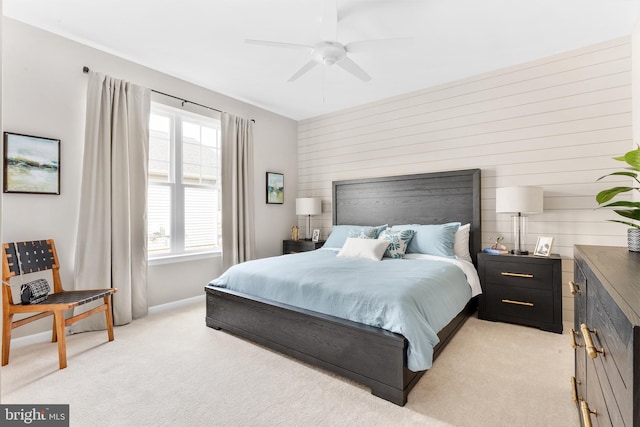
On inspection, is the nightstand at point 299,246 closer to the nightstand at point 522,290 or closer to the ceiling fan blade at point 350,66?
the nightstand at point 522,290

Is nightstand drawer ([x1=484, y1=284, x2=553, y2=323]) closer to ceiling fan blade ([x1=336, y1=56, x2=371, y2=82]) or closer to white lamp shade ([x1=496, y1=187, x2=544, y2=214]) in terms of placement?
white lamp shade ([x1=496, y1=187, x2=544, y2=214])

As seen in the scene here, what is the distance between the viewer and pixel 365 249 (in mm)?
3604

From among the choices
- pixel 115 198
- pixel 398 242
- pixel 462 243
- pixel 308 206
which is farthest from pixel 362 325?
pixel 308 206

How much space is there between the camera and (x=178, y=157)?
4113mm

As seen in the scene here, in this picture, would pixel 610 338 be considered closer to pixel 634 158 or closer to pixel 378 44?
pixel 634 158

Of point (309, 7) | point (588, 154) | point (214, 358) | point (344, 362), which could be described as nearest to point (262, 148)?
point (309, 7)

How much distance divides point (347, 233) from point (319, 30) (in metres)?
2.38

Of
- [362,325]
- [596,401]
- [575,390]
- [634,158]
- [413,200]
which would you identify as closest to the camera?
[596,401]

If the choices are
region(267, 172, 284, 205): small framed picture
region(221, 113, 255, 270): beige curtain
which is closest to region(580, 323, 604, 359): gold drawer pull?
region(221, 113, 255, 270): beige curtain

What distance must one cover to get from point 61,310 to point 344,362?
2141 millimetres

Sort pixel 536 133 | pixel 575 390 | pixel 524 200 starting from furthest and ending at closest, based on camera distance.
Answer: pixel 536 133 < pixel 524 200 < pixel 575 390

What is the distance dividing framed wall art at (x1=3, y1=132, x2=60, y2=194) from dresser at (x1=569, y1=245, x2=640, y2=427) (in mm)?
3923

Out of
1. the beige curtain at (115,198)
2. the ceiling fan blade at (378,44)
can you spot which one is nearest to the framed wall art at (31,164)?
the beige curtain at (115,198)

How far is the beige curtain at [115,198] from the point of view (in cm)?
324
